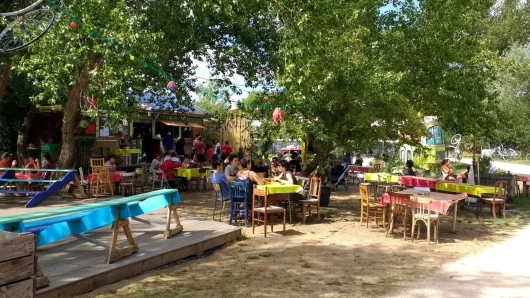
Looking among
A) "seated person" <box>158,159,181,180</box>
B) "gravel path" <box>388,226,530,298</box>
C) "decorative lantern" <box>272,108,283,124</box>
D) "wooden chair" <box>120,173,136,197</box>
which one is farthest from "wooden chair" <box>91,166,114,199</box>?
"gravel path" <box>388,226,530,298</box>

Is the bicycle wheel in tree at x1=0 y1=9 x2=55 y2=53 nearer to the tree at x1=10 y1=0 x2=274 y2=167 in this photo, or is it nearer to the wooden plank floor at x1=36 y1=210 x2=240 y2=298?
the tree at x1=10 y1=0 x2=274 y2=167

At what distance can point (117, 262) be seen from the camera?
17.7 ft

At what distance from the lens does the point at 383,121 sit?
9.66 m

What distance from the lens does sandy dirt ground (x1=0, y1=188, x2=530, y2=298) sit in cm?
505

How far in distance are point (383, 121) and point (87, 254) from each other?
6.21 meters

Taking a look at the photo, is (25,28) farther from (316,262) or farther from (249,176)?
(316,262)

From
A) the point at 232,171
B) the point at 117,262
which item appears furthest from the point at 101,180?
the point at 117,262

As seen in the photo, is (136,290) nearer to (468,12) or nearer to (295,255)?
(295,255)

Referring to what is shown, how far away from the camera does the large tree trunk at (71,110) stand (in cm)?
1031

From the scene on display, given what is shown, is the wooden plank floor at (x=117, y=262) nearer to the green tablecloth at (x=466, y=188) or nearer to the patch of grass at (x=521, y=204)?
the green tablecloth at (x=466, y=188)

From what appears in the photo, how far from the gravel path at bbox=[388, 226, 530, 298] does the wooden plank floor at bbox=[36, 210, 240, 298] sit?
2775 millimetres

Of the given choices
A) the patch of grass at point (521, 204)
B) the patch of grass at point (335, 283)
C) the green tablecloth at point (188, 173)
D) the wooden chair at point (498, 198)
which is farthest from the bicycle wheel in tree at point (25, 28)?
the patch of grass at point (521, 204)

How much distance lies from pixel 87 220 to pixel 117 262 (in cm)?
71

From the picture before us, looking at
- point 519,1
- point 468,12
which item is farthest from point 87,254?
point 519,1
